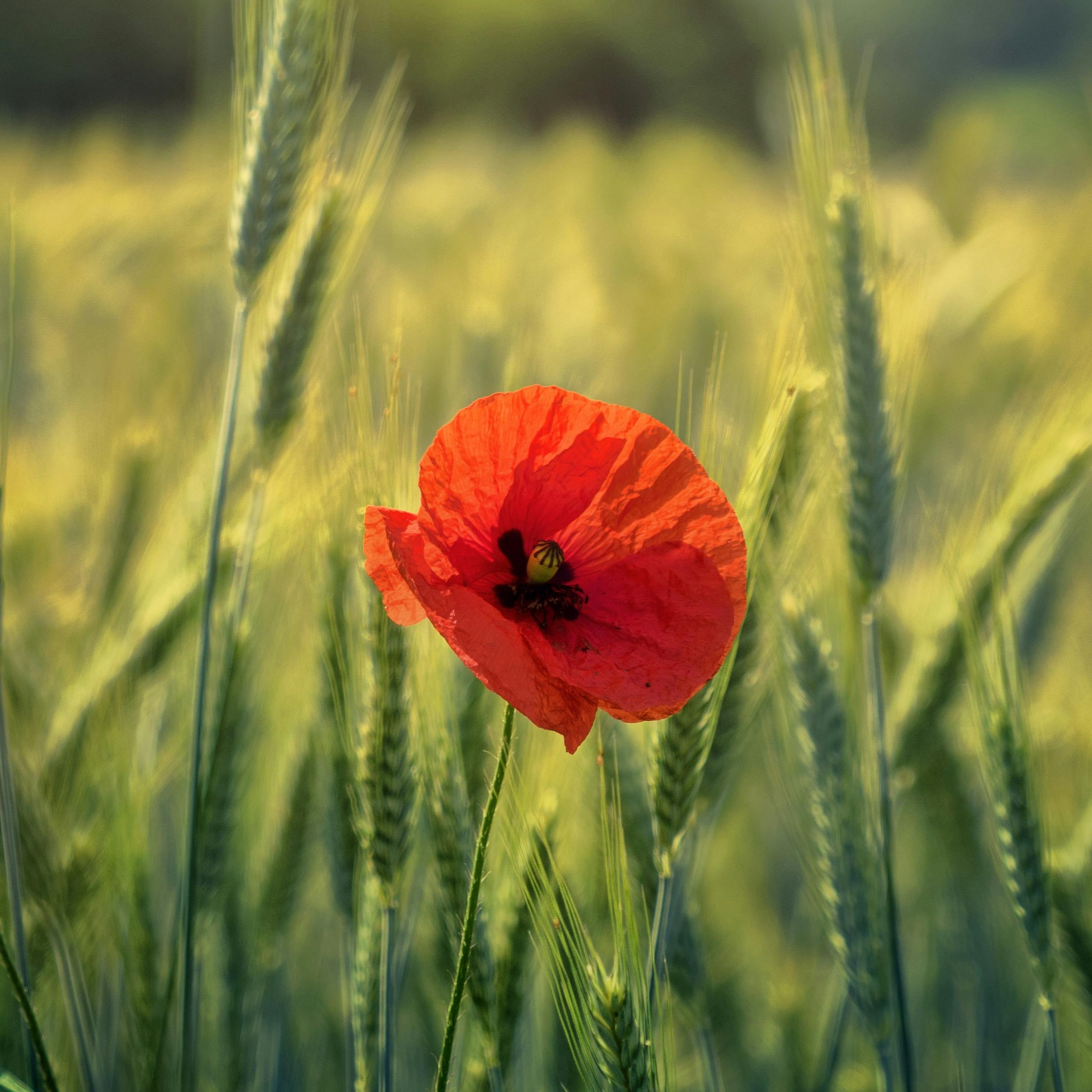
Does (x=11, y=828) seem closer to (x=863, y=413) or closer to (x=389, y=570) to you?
(x=389, y=570)

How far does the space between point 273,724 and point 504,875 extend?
454 millimetres

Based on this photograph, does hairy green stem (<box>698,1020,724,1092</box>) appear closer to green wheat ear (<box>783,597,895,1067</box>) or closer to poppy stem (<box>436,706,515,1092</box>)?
green wheat ear (<box>783,597,895,1067</box>)

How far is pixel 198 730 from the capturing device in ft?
1.84

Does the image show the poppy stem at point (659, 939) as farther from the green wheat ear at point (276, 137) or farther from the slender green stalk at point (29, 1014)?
the green wheat ear at point (276, 137)

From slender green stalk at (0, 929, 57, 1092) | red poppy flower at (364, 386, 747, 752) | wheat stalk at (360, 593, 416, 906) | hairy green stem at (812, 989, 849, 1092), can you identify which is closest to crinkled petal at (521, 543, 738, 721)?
red poppy flower at (364, 386, 747, 752)

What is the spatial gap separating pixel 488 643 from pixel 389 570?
0.06 meters

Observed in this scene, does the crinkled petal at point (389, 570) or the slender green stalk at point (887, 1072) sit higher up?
the crinkled petal at point (389, 570)

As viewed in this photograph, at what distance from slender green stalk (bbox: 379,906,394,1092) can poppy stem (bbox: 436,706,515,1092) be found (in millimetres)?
107

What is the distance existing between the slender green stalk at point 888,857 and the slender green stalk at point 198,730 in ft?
1.38

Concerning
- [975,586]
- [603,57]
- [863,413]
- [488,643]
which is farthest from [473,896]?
[603,57]

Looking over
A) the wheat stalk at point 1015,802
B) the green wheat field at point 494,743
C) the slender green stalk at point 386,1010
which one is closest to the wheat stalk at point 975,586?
the green wheat field at point 494,743

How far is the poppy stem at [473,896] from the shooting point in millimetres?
328

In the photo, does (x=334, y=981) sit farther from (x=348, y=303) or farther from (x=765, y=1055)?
(x=348, y=303)

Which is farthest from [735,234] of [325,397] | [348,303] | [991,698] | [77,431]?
[991,698]
